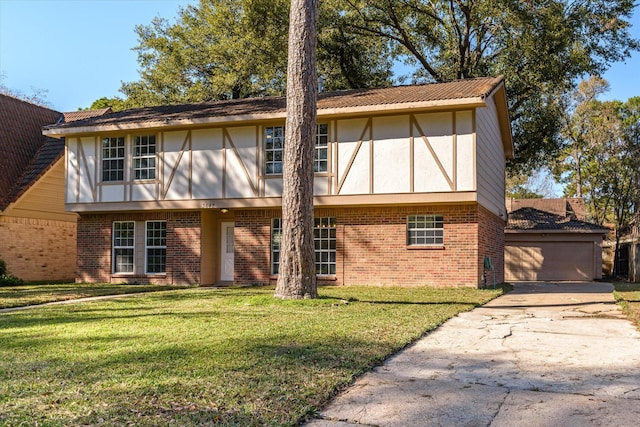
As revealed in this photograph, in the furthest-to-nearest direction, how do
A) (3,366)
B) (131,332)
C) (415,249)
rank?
(415,249) → (131,332) → (3,366)

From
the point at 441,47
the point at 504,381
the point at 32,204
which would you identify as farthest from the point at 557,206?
the point at 504,381

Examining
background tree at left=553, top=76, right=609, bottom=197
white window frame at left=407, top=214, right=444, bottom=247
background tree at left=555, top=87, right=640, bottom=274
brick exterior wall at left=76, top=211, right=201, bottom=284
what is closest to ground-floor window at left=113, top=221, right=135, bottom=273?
brick exterior wall at left=76, top=211, right=201, bottom=284

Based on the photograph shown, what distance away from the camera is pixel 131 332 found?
731 cm

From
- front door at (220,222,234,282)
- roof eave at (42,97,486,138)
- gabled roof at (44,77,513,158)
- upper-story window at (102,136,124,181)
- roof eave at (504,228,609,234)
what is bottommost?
front door at (220,222,234,282)

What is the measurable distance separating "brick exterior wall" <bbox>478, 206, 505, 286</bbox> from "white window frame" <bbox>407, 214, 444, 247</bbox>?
1.01 meters

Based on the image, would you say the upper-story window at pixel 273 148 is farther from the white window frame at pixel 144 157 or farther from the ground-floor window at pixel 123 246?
the ground-floor window at pixel 123 246

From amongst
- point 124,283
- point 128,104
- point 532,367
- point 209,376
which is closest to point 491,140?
point 124,283

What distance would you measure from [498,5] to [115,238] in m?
14.6

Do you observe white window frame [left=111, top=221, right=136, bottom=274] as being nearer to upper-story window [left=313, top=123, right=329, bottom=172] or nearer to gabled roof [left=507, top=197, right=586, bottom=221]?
upper-story window [left=313, top=123, right=329, bottom=172]

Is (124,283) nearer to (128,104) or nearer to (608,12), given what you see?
(128,104)

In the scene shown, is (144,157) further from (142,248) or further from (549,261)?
(549,261)

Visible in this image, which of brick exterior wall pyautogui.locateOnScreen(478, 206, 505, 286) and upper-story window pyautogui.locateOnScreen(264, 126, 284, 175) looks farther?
upper-story window pyautogui.locateOnScreen(264, 126, 284, 175)

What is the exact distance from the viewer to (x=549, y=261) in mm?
25531

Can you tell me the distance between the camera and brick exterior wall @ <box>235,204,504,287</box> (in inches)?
591
